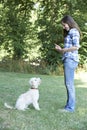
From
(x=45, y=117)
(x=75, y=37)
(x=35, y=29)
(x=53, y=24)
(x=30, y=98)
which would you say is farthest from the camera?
(x=35, y=29)

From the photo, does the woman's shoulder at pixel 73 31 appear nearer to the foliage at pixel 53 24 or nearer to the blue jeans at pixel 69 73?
the blue jeans at pixel 69 73

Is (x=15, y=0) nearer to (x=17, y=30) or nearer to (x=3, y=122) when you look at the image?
(x=17, y=30)

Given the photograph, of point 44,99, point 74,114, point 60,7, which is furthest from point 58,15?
point 74,114

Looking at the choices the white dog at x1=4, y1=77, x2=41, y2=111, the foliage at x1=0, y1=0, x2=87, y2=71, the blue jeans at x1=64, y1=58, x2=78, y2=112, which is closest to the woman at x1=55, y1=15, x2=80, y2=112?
the blue jeans at x1=64, y1=58, x2=78, y2=112

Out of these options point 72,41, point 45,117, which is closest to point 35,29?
point 72,41

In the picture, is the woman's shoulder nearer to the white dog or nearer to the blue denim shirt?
the blue denim shirt

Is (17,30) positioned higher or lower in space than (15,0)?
lower

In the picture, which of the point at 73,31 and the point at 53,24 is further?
the point at 53,24

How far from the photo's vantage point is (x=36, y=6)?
21.4 meters

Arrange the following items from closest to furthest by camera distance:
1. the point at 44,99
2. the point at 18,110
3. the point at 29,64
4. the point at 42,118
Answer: the point at 42,118 < the point at 18,110 < the point at 44,99 < the point at 29,64

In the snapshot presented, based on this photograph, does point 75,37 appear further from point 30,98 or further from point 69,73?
point 30,98

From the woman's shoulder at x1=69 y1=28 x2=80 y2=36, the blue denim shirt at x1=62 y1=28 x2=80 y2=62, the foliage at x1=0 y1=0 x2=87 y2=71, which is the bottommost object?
the foliage at x1=0 y1=0 x2=87 y2=71

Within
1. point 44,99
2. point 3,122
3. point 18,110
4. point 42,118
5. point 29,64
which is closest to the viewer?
point 3,122

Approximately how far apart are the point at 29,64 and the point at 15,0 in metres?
3.57
